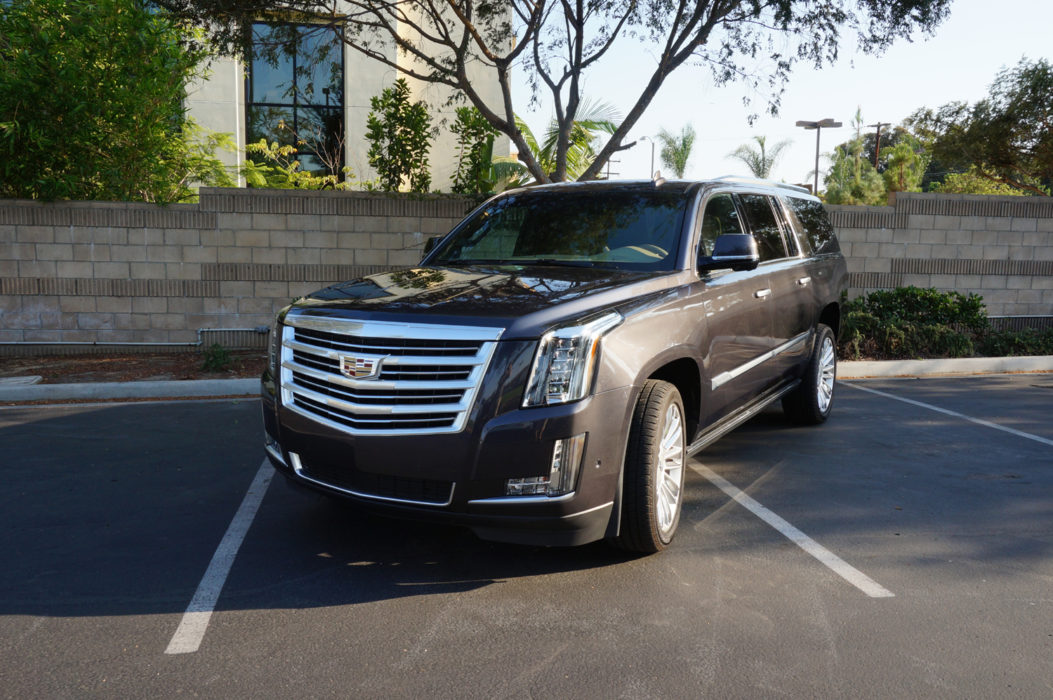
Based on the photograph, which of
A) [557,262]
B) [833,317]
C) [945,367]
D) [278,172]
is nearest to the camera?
[557,262]

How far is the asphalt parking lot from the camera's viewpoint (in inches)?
126

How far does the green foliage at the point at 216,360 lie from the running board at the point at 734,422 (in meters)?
5.87

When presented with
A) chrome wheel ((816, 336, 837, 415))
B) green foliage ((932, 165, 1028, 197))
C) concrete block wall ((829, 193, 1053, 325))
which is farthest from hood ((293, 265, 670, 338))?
green foliage ((932, 165, 1028, 197))

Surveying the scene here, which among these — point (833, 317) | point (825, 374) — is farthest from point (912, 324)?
point (825, 374)

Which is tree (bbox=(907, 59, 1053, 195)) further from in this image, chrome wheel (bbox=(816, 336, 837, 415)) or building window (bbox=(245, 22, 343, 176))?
building window (bbox=(245, 22, 343, 176))

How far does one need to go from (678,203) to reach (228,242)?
7.19 metres

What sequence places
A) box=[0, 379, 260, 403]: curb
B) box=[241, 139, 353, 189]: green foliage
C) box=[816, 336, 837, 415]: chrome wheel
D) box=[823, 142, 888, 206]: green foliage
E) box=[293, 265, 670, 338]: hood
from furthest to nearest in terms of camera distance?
box=[823, 142, 888, 206]: green foliage
box=[241, 139, 353, 189]: green foliage
box=[0, 379, 260, 403]: curb
box=[816, 336, 837, 415]: chrome wheel
box=[293, 265, 670, 338]: hood

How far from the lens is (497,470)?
363 centimetres

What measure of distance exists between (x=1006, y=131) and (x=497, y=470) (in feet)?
44.2

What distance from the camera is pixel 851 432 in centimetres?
718

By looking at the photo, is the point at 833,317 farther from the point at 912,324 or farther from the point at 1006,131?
the point at 1006,131

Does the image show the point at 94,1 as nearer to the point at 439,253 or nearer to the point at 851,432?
the point at 439,253

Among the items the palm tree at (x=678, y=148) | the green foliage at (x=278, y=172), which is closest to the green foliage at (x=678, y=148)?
the palm tree at (x=678, y=148)

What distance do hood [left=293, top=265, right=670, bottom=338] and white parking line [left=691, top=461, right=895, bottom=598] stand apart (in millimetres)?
1615
